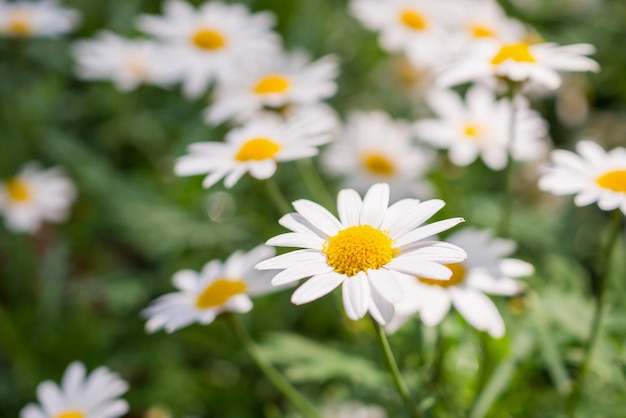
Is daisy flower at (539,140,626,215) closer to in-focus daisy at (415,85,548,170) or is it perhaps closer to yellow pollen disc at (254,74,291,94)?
in-focus daisy at (415,85,548,170)

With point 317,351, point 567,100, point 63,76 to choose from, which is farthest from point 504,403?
point 63,76

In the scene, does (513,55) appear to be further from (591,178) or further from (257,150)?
(257,150)

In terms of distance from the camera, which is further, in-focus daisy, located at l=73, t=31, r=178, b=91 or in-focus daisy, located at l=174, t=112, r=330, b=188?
in-focus daisy, located at l=73, t=31, r=178, b=91

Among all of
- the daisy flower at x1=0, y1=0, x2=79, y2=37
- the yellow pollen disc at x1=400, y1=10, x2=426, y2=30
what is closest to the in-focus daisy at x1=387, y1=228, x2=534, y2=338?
the yellow pollen disc at x1=400, y1=10, x2=426, y2=30

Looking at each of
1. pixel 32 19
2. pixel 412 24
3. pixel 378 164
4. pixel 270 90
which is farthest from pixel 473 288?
pixel 32 19

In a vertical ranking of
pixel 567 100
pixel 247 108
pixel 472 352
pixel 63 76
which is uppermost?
pixel 247 108

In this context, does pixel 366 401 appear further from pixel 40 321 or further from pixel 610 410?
pixel 40 321
